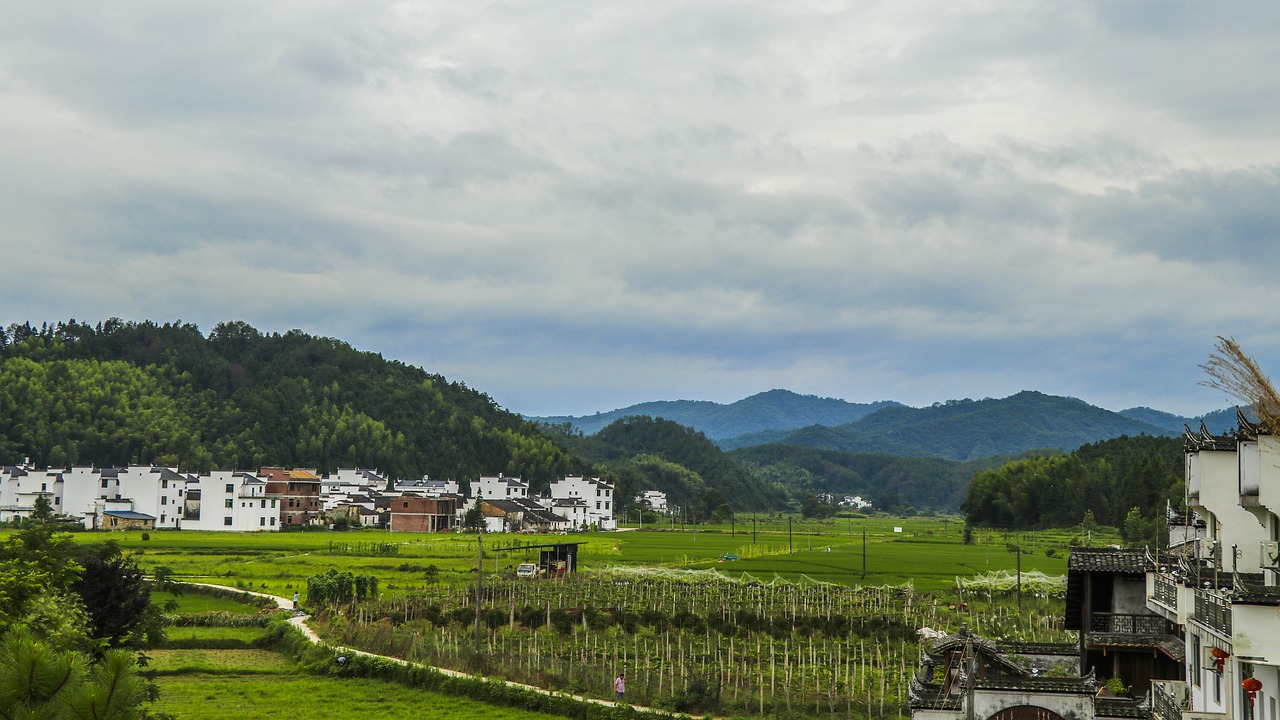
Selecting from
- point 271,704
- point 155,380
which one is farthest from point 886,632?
point 155,380

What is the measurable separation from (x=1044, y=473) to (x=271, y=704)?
88785mm

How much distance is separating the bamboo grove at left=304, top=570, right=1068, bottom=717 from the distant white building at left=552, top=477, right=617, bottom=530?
2664 inches

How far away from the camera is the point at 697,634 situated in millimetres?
37812

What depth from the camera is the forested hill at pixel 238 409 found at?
131 meters

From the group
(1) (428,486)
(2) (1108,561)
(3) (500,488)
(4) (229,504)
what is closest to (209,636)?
(2) (1108,561)

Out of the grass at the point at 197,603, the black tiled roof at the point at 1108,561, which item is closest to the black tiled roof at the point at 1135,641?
the black tiled roof at the point at 1108,561

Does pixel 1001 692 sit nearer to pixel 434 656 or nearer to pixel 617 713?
pixel 617 713

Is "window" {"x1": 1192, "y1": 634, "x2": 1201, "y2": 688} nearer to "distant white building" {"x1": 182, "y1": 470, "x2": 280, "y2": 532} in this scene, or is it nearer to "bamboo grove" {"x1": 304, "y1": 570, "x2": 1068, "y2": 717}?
"bamboo grove" {"x1": 304, "y1": 570, "x2": 1068, "y2": 717}

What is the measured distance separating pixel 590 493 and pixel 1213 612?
11228 centimetres

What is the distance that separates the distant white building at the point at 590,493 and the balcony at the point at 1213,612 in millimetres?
107838

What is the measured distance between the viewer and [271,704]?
87.8 ft

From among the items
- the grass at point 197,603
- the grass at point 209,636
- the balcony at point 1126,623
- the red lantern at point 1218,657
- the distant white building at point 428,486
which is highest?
the distant white building at point 428,486

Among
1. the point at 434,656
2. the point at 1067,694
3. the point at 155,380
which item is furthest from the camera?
the point at 155,380

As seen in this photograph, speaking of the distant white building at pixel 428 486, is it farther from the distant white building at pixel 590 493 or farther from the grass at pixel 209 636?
the grass at pixel 209 636
